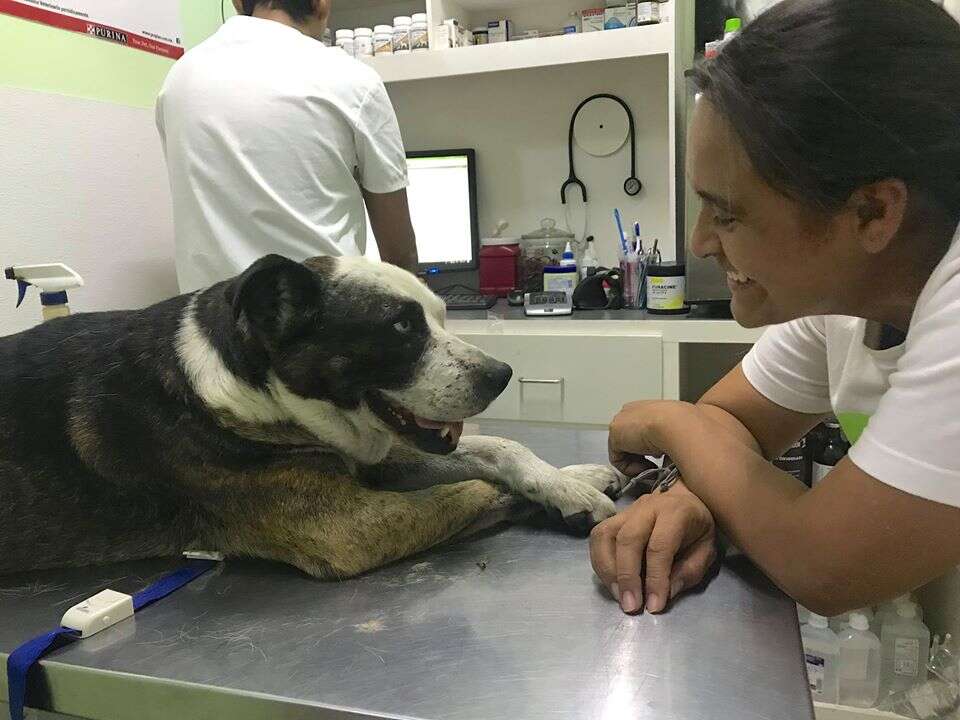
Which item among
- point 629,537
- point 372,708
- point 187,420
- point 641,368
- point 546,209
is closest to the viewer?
point 372,708

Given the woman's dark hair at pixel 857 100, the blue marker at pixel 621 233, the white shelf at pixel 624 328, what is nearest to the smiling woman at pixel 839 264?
the woman's dark hair at pixel 857 100

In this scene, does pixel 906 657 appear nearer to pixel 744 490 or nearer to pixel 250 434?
pixel 744 490

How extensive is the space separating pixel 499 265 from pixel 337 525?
6.35 ft

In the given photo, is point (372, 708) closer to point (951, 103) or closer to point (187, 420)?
point (187, 420)

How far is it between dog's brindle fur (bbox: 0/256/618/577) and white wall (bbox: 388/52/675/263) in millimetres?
1869

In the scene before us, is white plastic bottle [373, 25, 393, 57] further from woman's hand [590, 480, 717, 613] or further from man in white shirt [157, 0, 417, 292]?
woman's hand [590, 480, 717, 613]

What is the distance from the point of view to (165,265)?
2229mm

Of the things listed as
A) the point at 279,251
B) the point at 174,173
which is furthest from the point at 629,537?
the point at 174,173

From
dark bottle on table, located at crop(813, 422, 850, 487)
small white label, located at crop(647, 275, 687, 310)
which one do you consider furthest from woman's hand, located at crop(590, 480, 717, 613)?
small white label, located at crop(647, 275, 687, 310)

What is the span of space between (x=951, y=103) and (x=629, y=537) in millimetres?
492

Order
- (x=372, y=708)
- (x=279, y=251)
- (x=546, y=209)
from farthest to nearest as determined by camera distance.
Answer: (x=546, y=209) < (x=279, y=251) < (x=372, y=708)

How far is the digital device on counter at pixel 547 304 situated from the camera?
2.38 metres

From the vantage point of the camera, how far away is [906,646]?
1667mm

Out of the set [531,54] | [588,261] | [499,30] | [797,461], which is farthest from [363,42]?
[797,461]
